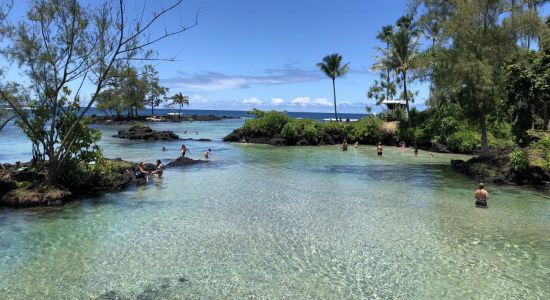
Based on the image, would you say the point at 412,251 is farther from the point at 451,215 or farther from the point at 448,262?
the point at 451,215

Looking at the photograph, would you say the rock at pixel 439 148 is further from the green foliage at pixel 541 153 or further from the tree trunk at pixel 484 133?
the green foliage at pixel 541 153

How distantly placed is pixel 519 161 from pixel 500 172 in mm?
1432

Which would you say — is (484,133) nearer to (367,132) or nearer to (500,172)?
(500,172)

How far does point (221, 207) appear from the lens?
61.7 feet

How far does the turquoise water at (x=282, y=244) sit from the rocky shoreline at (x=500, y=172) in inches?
80.1

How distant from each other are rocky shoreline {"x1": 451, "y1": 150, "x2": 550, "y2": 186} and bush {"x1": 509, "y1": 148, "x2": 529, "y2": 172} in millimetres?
258

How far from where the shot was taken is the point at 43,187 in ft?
62.3

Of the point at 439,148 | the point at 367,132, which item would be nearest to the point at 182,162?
the point at 439,148

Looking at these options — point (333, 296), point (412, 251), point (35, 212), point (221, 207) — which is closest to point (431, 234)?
point (412, 251)

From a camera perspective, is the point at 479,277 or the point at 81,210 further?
the point at 81,210

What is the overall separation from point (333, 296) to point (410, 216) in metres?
8.70

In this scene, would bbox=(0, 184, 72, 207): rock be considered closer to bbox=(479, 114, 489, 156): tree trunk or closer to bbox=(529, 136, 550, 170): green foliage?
bbox=(529, 136, 550, 170): green foliage

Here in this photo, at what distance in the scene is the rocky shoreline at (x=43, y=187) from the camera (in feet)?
59.8

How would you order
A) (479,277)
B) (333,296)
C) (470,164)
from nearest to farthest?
(333,296), (479,277), (470,164)
